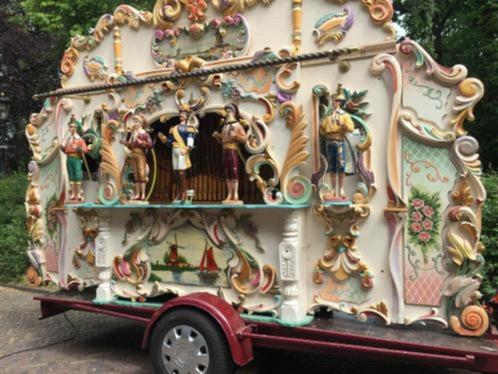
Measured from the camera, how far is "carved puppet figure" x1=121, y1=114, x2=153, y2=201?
4.91 meters

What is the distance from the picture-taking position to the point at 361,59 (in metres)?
4.13

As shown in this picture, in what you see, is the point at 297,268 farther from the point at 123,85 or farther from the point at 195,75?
the point at 123,85

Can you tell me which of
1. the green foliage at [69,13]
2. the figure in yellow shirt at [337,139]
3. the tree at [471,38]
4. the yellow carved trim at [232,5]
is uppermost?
the green foliage at [69,13]

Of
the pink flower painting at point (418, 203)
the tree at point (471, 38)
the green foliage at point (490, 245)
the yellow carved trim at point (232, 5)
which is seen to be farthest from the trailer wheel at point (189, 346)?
the tree at point (471, 38)

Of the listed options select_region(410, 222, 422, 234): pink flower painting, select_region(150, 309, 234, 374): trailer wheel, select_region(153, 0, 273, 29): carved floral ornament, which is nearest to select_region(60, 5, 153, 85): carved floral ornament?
select_region(153, 0, 273, 29): carved floral ornament

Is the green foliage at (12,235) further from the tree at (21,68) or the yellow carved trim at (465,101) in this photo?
the yellow carved trim at (465,101)

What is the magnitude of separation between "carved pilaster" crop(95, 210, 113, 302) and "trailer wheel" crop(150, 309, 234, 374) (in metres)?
1.00

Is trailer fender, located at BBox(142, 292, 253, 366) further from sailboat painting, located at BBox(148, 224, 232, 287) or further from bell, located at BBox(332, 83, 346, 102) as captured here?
bell, located at BBox(332, 83, 346, 102)

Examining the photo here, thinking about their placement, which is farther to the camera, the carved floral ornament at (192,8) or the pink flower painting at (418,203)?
the carved floral ornament at (192,8)

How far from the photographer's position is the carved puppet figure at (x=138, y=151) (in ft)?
16.1

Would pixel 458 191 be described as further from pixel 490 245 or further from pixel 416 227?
pixel 490 245

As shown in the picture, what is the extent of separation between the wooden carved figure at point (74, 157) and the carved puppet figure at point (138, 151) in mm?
655

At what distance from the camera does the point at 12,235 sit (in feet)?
35.6

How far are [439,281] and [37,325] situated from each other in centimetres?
563
